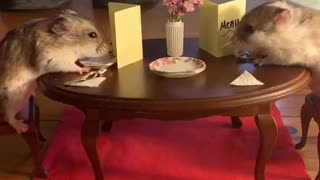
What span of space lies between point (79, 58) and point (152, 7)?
121 inches

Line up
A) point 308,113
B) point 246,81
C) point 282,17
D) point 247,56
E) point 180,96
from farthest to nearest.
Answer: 1. point 308,113
2. point 247,56
3. point 282,17
4. point 246,81
5. point 180,96

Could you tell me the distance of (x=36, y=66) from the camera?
2.28 meters

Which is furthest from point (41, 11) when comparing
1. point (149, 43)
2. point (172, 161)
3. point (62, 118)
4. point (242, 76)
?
point (242, 76)

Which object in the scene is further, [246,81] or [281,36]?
[281,36]

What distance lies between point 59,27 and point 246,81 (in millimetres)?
850

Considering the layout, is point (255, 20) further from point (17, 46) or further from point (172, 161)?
point (17, 46)

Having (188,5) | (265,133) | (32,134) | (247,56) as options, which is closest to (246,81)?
(265,133)

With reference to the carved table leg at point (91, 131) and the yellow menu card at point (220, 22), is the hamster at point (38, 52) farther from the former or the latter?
the yellow menu card at point (220, 22)

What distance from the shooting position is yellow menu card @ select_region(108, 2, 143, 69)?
7.29ft

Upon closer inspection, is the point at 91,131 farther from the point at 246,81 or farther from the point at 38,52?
the point at 246,81

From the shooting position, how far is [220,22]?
2.38m

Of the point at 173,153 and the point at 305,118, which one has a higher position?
the point at 305,118

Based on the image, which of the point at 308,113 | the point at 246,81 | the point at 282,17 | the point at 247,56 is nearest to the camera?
the point at 246,81

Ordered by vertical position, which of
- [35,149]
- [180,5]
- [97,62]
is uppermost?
[180,5]
